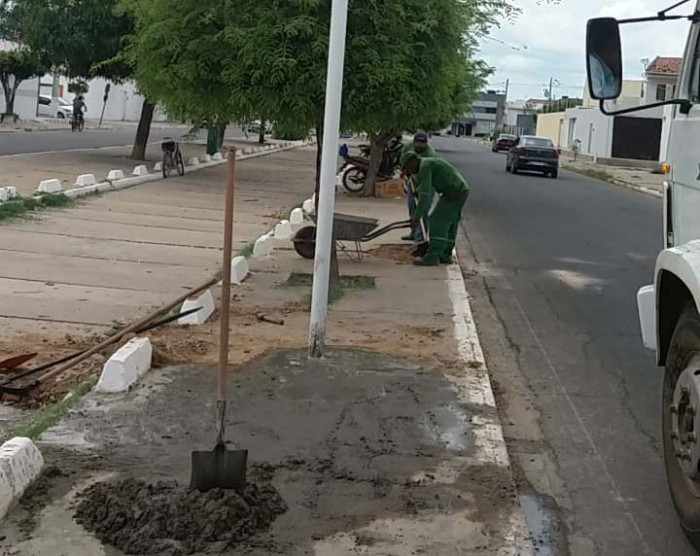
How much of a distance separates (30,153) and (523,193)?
13458 mm

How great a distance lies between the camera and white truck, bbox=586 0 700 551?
13.9 feet

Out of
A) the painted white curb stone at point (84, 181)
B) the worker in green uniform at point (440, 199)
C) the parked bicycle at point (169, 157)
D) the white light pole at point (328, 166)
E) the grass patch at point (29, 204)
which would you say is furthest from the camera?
the parked bicycle at point (169, 157)

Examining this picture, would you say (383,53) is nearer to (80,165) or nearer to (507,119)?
(80,165)

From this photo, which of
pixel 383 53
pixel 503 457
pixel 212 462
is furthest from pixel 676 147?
pixel 383 53

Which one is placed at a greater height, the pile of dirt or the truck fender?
the truck fender

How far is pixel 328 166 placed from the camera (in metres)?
7.38

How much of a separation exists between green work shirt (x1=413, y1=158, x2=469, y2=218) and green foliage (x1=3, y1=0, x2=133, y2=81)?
559 inches

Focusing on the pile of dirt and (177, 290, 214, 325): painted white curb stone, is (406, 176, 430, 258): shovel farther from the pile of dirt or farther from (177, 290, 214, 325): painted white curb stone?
the pile of dirt

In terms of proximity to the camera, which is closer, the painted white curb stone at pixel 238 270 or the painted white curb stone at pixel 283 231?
the painted white curb stone at pixel 238 270

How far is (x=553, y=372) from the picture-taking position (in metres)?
7.89

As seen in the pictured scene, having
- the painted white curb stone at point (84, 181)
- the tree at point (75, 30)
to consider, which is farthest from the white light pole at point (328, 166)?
the tree at point (75, 30)

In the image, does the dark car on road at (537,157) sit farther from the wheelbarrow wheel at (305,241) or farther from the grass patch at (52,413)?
the grass patch at (52,413)

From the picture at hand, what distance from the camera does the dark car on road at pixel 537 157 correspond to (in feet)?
124

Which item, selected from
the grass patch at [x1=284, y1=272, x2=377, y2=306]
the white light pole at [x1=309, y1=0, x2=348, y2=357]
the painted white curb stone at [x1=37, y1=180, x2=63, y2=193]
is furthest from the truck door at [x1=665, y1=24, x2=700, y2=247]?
the painted white curb stone at [x1=37, y1=180, x2=63, y2=193]
